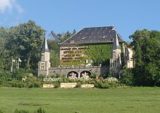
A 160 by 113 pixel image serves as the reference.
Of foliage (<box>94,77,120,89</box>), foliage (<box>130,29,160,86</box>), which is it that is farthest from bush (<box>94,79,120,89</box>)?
foliage (<box>130,29,160,86</box>)

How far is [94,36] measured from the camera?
316 feet

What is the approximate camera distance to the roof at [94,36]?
95.0 meters

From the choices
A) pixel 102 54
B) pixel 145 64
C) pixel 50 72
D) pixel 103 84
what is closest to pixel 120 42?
pixel 102 54

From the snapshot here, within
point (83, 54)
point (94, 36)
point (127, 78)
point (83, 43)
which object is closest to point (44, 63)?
point (83, 54)

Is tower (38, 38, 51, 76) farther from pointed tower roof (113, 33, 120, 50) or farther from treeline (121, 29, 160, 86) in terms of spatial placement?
treeline (121, 29, 160, 86)

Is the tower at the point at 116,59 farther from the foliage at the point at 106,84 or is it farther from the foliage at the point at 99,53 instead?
the foliage at the point at 106,84

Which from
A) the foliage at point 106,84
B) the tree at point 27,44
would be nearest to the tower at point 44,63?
the tree at point 27,44

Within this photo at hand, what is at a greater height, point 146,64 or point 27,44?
point 27,44

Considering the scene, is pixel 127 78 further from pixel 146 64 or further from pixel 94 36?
pixel 94 36

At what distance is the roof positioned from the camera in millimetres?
95000

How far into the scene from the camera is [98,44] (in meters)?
95.4

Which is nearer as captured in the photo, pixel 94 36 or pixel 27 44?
pixel 94 36

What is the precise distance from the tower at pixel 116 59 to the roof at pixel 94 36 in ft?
6.04

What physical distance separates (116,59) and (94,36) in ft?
26.1
